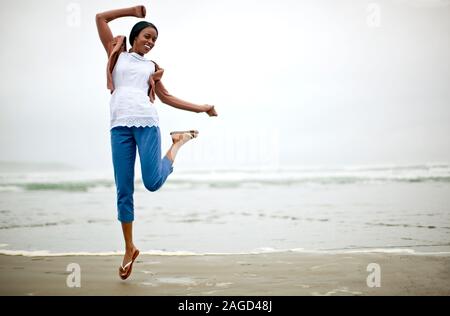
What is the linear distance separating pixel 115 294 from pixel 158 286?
0.94 ft

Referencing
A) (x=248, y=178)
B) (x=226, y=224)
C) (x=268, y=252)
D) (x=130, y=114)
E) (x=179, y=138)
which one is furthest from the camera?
(x=248, y=178)

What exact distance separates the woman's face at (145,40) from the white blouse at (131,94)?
0.17ft

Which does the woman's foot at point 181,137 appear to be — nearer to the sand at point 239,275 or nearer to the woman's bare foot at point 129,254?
the woman's bare foot at point 129,254

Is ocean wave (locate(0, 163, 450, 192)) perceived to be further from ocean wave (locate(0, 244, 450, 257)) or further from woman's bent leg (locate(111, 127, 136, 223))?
woman's bent leg (locate(111, 127, 136, 223))

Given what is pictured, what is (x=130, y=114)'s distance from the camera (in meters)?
3.02

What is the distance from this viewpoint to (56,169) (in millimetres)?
18750

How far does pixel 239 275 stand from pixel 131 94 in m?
1.28

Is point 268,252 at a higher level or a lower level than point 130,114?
lower

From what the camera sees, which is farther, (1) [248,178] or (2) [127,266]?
(1) [248,178]

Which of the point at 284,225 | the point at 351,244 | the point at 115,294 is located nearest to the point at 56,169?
the point at 284,225

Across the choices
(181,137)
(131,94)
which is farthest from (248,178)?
(131,94)

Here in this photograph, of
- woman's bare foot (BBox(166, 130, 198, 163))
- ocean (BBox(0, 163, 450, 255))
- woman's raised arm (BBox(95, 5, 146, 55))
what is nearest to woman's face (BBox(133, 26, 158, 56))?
woman's raised arm (BBox(95, 5, 146, 55))

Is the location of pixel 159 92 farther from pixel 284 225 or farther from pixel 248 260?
pixel 284 225

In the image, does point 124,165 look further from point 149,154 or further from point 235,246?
point 235,246
